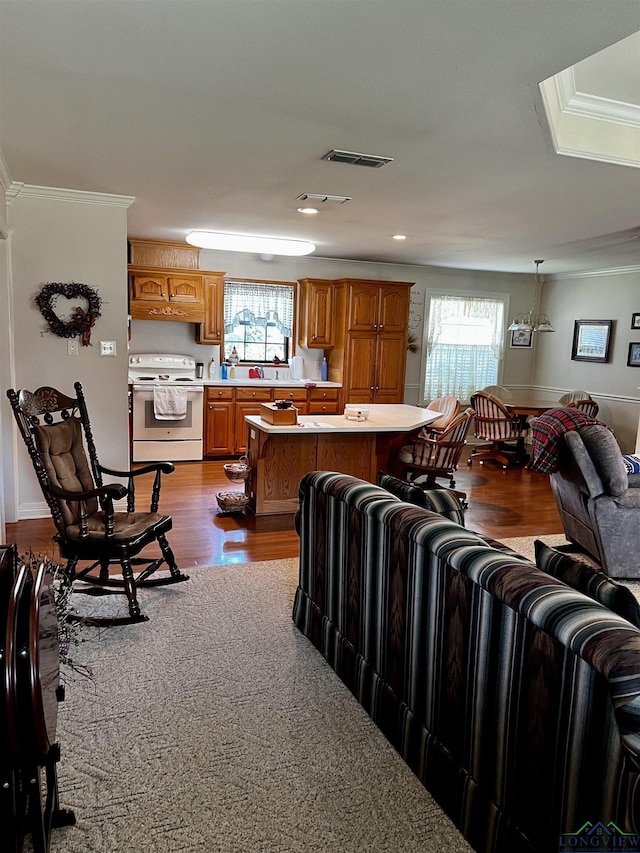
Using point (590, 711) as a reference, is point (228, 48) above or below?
above

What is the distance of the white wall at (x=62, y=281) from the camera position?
4469mm

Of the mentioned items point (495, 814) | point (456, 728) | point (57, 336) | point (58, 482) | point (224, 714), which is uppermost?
point (57, 336)

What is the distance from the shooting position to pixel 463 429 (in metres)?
5.34

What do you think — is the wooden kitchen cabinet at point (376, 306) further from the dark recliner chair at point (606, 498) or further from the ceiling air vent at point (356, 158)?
the dark recliner chair at point (606, 498)

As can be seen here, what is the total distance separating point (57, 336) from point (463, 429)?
345cm

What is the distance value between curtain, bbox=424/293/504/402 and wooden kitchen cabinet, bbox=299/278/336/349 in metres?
1.65

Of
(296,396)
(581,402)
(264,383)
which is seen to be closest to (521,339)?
(581,402)

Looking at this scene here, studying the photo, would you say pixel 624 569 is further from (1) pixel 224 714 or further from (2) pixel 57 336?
(2) pixel 57 336

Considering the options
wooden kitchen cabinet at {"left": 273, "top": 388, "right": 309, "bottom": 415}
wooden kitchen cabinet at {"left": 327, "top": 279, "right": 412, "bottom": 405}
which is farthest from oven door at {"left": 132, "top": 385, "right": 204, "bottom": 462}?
wooden kitchen cabinet at {"left": 327, "top": 279, "right": 412, "bottom": 405}

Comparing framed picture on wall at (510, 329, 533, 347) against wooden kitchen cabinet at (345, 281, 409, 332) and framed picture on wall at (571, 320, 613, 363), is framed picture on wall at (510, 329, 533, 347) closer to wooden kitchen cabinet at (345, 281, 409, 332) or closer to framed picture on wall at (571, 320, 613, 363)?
framed picture on wall at (571, 320, 613, 363)

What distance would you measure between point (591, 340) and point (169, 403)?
572 cm

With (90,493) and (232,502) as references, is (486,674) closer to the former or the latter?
(90,493)

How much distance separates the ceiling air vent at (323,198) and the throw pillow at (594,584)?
338 cm

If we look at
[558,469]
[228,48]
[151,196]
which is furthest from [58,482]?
[558,469]
